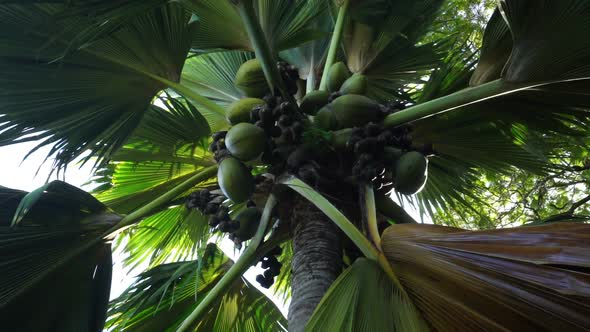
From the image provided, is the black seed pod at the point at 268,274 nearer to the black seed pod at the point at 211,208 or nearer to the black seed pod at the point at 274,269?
the black seed pod at the point at 274,269

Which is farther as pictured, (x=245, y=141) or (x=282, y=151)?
(x=282, y=151)

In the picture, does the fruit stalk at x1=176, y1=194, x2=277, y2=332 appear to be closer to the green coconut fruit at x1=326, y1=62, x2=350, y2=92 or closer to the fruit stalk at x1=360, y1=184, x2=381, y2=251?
the fruit stalk at x1=360, y1=184, x2=381, y2=251

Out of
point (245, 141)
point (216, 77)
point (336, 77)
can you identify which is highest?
point (216, 77)

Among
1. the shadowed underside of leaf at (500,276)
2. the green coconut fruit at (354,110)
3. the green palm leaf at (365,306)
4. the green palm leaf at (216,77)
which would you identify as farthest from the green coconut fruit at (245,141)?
the green palm leaf at (216,77)

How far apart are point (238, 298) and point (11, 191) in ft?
5.14

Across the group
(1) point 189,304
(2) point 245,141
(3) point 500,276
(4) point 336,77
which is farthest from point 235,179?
(3) point 500,276

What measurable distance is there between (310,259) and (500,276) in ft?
3.80

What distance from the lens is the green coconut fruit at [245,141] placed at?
9.31 feet

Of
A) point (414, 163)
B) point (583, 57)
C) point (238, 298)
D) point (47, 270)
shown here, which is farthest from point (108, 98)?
point (583, 57)

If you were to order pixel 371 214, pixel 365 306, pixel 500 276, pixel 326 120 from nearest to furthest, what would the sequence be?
pixel 500 276 → pixel 365 306 → pixel 371 214 → pixel 326 120

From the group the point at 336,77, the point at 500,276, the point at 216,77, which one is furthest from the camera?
the point at 216,77

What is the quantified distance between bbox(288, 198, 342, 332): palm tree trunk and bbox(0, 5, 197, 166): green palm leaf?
46.7 inches

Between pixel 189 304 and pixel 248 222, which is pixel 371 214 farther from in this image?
pixel 189 304

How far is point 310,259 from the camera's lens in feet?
8.89
